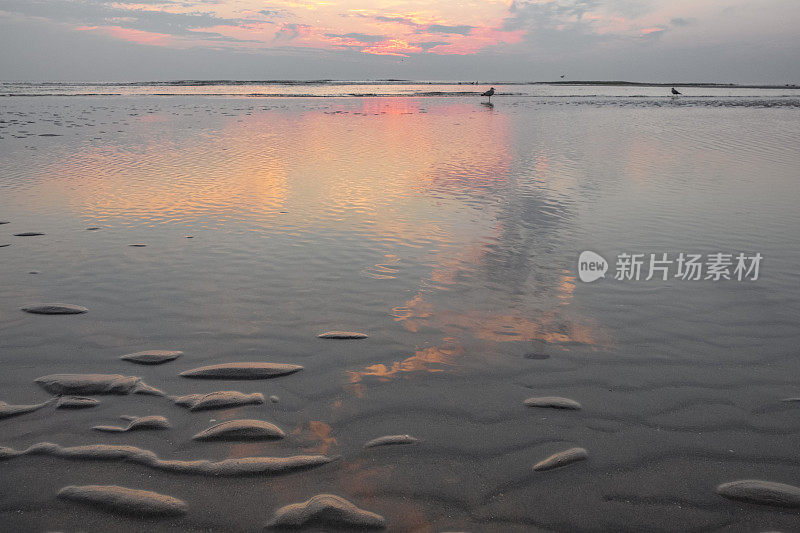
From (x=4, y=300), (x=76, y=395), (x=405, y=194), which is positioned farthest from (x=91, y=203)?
(x=76, y=395)

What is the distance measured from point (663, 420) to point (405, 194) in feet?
28.8

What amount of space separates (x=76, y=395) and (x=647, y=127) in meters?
31.0

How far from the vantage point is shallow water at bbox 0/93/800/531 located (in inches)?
126

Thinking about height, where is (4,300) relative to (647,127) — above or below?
below

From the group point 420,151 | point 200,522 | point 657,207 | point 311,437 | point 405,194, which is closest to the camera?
point 200,522

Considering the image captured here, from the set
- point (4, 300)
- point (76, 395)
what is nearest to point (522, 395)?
point (76, 395)

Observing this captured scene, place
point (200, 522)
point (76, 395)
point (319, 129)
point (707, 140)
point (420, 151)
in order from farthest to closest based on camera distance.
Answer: point (319, 129) → point (707, 140) → point (420, 151) → point (76, 395) → point (200, 522)

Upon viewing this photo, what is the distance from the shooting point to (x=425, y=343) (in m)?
5.10

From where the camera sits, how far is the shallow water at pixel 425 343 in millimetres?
3195

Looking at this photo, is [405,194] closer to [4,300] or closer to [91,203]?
[91,203]

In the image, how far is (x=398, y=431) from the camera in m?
3.78

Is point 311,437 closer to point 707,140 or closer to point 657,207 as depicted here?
point 657,207

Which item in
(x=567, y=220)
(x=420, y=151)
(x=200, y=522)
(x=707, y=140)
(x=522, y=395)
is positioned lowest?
(x=200, y=522)

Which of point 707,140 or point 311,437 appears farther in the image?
point 707,140
